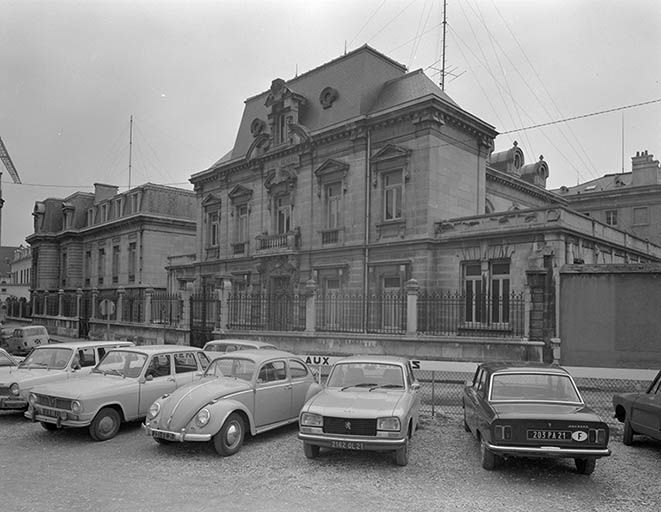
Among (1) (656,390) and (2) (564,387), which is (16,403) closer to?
(2) (564,387)

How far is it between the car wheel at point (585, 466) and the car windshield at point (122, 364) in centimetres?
724

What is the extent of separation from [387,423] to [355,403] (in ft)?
2.06

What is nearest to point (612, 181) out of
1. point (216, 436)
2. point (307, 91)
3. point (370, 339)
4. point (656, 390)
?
point (307, 91)

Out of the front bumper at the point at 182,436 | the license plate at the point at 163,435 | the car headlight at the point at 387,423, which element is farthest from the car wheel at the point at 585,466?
the license plate at the point at 163,435

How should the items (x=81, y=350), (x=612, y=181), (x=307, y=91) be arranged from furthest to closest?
(x=612, y=181) → (x=307, y=91) → (x=81, y=350)

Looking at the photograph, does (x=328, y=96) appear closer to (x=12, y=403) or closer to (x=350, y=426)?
(x=12, y=403)

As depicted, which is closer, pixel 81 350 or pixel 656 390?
pixel 656 390

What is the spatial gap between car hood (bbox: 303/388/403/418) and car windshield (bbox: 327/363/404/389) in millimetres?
208

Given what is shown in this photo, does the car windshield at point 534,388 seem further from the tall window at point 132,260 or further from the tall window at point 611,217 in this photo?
the tall window at point 611,217

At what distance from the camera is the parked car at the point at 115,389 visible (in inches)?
345

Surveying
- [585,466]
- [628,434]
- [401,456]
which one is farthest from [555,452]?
[628,434]

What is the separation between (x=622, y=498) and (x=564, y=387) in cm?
161

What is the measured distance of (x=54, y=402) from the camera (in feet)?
29.0

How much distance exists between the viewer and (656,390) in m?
8.48
